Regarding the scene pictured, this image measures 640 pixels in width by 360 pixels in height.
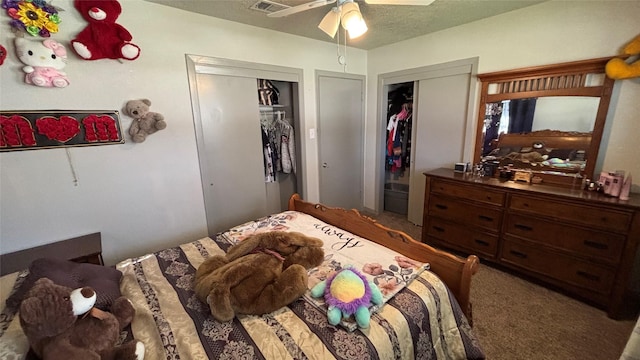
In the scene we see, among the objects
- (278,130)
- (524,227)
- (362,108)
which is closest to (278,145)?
(278,130)

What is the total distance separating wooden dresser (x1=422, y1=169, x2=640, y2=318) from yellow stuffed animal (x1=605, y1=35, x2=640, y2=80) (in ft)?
2.80

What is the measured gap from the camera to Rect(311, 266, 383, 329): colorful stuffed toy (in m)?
1.04

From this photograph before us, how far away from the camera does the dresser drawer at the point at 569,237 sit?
5.70 ft

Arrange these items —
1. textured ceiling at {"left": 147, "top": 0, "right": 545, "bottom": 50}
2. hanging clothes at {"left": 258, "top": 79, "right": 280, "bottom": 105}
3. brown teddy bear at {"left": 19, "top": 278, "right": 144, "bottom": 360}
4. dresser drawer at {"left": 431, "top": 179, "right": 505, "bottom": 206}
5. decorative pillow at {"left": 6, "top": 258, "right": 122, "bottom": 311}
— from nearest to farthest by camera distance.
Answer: brown teddy bear at {"left": 19, "top": 278, "right": 144, "bottom": 360} < decorative pillow at {"left": 6, "top": 258, "right": 122, "bottom": 311} < textured ceiling at {"left": 147, "top": 0, "right": 545, "bottom": 50} < dresser drawer at {"left": 431, "top": 179, "right": 505, "bottom": 206} < hanging clothes at {"left": 258, "top": 79, "right": 280, "bottom": 105}

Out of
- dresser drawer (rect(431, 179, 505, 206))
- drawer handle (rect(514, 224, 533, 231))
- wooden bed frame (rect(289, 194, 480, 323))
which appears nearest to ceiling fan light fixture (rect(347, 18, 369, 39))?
wooden bed frame (rect(289, 194, 480, 323))

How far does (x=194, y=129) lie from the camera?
232cm

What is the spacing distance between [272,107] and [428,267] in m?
2.52

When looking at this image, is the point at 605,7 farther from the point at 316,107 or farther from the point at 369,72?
the point at 316,107

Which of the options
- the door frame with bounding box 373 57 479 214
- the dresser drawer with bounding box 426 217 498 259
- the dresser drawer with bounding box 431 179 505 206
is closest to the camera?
the dresser drawer with bounding box 431 179 505 206

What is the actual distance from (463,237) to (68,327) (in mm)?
2809

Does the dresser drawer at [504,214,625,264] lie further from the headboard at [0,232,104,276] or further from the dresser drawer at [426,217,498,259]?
the headboard at [0,232,104,276]

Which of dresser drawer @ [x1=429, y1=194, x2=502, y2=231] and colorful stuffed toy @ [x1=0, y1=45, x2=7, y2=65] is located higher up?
colorful stuffed toy @ [x1=0, y1=45, x2=7, y2=65]

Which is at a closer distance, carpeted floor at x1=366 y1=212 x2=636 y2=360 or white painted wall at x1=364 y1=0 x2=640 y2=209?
carpeted floor at x1=366 y1=212 x2=636 y2=360

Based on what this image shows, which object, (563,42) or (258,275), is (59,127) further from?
(563,42)
